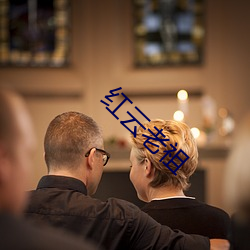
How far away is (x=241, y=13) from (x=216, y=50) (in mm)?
519

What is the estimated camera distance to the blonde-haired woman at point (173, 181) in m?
2.78

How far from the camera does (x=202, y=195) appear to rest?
777 cm

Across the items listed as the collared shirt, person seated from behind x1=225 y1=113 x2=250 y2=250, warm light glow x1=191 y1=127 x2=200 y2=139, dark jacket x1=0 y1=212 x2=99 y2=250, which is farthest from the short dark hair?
warm light glow x1=191 y1=127 x2=200 y2=139

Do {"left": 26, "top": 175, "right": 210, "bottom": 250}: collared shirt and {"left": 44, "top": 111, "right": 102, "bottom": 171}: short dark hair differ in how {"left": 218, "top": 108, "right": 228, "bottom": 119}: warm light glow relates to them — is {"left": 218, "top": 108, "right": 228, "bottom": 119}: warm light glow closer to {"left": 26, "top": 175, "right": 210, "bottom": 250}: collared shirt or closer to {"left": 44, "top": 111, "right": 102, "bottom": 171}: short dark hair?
{"left": 44, "top": 111, "right": 102, "bottom": 171}: short dark hair

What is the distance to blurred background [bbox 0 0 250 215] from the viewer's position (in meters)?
8.32

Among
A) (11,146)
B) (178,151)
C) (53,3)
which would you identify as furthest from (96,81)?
(11,146)

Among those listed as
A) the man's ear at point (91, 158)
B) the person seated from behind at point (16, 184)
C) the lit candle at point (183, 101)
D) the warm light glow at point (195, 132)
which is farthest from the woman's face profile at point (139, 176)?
the lit candle at point (183, 101)

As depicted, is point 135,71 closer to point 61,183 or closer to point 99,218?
point 61,183

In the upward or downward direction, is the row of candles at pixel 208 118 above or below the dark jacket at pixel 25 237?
below

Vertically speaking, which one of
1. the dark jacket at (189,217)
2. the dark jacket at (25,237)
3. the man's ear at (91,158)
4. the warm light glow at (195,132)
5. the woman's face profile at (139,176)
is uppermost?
the dark jacket at (25,237)

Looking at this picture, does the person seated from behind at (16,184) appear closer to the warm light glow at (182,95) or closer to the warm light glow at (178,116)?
the warm light glow at (178,116)

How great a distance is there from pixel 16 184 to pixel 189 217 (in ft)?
5.38

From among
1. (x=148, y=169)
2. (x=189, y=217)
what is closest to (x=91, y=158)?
(x=148, y=169)

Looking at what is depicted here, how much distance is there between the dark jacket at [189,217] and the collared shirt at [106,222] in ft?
0.88
